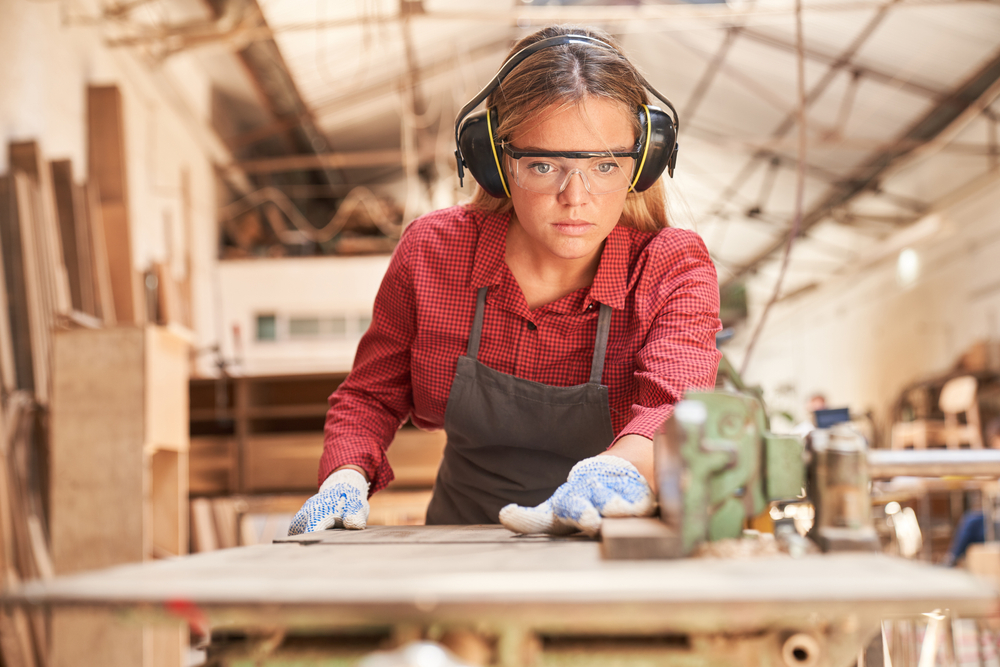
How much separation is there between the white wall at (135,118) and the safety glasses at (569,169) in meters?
3.90

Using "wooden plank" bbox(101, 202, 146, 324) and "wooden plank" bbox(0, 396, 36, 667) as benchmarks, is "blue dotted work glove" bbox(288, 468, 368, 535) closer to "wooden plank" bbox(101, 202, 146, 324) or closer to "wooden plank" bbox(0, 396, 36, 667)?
"wooden plank" bbox(0, 396, 36, 667)

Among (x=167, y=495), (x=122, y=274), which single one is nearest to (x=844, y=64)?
(x=122, y=274)

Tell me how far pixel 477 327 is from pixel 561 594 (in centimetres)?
107

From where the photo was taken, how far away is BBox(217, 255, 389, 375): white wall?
31.0 feet

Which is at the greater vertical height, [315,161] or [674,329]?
[315,161]

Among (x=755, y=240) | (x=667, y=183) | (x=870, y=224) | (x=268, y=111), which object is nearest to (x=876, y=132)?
(x=870, y=224)

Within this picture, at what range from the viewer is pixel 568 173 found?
1.46m

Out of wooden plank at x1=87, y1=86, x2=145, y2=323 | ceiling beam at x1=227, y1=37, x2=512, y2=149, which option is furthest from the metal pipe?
ceiling beam at x1=227, y1=37, x2=512, y2=149

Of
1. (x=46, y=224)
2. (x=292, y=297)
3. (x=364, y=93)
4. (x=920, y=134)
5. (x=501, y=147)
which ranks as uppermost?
(x=364, y=93)

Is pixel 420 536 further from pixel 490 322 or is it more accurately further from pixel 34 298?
pixel 34 298

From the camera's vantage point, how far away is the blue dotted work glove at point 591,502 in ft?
3.53

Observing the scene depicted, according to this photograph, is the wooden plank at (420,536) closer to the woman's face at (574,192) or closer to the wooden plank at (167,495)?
the woman's face at (574,192)

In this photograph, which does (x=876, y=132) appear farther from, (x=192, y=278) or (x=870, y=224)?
(x=192, y=278)

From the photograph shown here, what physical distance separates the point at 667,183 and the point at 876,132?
8690 millimetres
